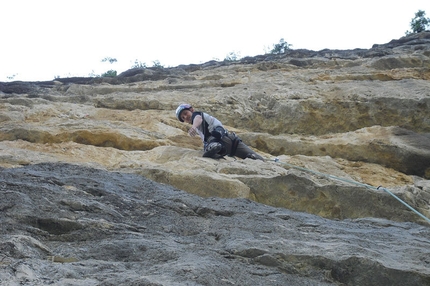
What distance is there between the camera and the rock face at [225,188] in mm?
3943

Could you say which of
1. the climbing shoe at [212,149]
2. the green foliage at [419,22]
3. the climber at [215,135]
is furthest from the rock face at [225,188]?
the green foliage at [419,22]

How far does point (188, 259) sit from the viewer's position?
3.90 meters

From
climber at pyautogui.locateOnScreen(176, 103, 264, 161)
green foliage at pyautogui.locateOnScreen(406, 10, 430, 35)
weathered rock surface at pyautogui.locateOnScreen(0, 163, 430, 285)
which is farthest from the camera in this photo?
green foliage at pyautogui.locateOnScreen(406, 10, 430, 35)

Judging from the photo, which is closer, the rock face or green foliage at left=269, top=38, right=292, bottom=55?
the rock face

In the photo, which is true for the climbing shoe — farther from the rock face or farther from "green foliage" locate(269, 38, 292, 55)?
"green foliage" locate(269, 38, 292, 55)

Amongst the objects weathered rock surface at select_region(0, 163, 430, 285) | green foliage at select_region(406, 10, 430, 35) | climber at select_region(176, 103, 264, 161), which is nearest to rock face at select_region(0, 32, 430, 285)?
weathered rock surface at select_region(0, 163, 430, 285)

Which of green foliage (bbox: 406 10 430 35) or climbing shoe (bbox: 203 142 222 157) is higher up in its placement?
green foliage (bbox: 406 10 430 35)

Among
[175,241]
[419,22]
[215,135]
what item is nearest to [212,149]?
[215,135]

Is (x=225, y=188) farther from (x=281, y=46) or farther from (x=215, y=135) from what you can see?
(x=281, y=46)

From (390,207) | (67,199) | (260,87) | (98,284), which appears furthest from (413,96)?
(98,284)

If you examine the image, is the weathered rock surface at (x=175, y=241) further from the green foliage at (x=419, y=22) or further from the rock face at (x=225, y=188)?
the green foliage at (x=419, y=22)

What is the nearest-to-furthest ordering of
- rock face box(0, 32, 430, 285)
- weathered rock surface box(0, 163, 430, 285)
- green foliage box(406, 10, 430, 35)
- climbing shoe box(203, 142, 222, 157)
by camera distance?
weathered rock surface box(0, 163, 430, 285), rock face box(0, 32, 430, 285), climbing shoe box(203, 142, 222, 157), green foliage box(406, 10, 430, 35)

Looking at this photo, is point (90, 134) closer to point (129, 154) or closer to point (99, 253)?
point (129, 154)

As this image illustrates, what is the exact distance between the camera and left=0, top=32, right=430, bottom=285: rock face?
394cm
